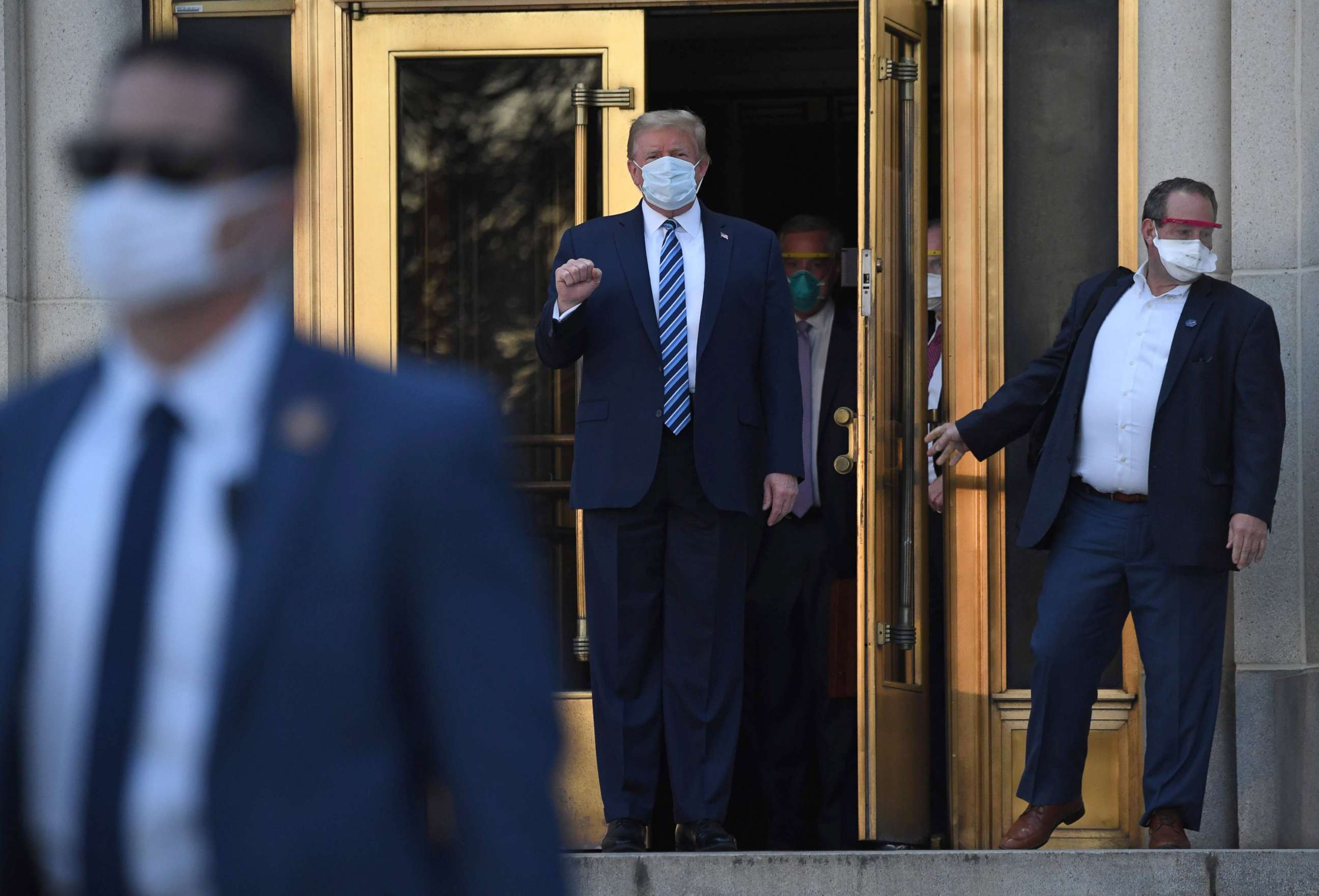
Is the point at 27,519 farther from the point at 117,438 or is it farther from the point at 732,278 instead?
the point at 732,278

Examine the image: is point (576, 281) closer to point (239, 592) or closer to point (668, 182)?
point (668, 182)

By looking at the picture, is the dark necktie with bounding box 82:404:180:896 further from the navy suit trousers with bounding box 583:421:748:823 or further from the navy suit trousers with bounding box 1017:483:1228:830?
the navy suit trousers with bounding box 1017:483:1228:830

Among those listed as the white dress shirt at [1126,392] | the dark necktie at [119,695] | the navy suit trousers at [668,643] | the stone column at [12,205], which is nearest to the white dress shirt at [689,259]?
the navy suit trousers at [668,643]

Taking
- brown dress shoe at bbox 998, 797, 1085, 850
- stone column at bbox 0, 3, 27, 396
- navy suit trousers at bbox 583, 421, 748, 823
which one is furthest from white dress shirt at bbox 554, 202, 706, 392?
stone column at bbox 0, 3, 27, 396

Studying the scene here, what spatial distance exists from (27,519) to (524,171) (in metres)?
5.55

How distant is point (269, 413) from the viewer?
1.72 meters

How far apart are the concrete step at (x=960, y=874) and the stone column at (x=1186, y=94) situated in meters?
2.19

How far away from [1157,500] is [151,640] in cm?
445

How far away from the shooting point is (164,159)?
176 centimetres

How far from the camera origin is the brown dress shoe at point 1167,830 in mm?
5586

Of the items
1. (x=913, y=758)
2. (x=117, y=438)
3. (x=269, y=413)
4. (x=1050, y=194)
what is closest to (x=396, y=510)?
(x=269, y=413)

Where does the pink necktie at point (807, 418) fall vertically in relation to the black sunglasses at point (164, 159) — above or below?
below

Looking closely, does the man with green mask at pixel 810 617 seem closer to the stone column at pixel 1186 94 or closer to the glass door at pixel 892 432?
the glass door at pixel 892 432

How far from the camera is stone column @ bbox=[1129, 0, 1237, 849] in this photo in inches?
258
